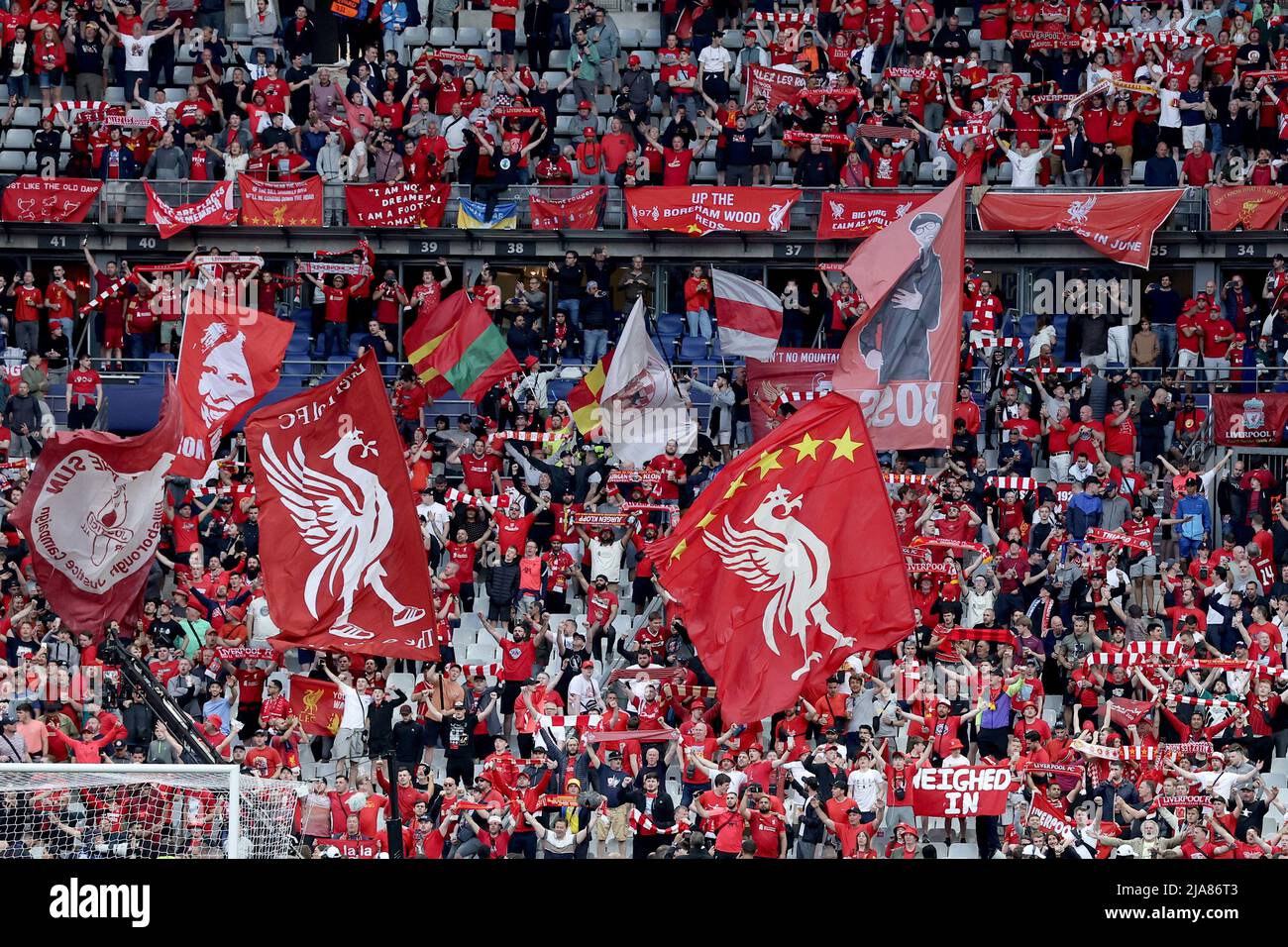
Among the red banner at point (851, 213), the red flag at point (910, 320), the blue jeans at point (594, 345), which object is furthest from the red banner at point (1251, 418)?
the blue jeans at point (594, 345)

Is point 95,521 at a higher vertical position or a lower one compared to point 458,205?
lower

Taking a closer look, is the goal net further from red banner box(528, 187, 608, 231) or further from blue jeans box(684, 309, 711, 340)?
red banner box(528, 187, 608, 231)

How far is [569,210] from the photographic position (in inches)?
1206

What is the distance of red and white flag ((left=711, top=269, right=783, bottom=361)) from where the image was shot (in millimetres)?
29062

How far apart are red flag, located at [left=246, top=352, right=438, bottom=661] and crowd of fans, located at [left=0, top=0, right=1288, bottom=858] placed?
4.36 ft

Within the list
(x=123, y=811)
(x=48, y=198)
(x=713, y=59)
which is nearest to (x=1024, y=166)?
(x=713, y=59)

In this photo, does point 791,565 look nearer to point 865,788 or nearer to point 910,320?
point 865,788

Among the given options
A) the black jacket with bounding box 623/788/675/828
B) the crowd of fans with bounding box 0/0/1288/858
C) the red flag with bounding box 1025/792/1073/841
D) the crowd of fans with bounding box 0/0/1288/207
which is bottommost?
the black jacket with bounding box 623/788/675/828

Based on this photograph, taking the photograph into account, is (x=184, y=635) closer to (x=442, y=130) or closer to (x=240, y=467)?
(x=240, y=467)

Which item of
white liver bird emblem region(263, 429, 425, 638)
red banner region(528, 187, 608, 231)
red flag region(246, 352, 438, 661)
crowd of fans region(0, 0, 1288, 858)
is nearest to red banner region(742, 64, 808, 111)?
crowd of fans region(0, 0, 1288, 858)

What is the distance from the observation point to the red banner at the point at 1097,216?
3023 centimetres

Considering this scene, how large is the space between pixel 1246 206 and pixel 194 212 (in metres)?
14.7
